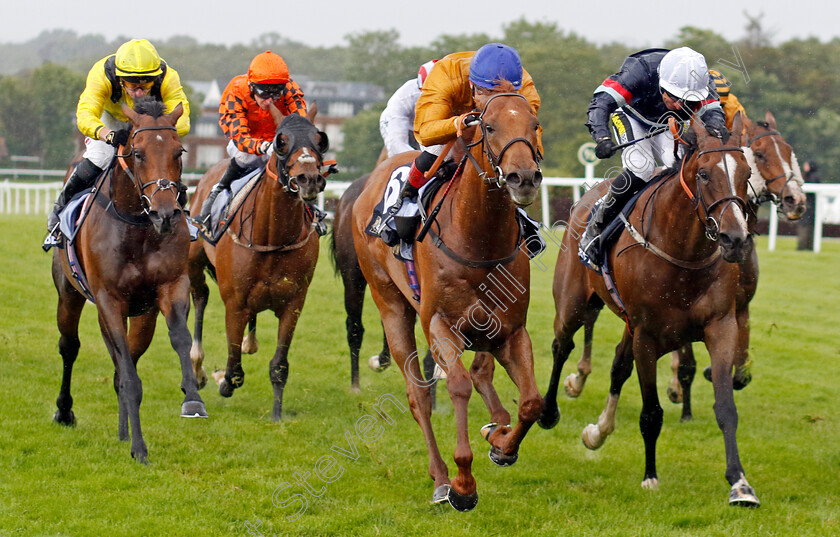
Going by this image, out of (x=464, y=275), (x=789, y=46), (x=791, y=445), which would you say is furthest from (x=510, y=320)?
(x=789, y=46)

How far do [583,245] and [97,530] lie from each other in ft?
11.3

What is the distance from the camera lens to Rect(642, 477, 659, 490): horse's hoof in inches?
227

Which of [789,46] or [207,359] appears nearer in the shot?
[207,359]

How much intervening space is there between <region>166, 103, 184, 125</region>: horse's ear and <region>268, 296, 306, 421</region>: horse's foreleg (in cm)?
181

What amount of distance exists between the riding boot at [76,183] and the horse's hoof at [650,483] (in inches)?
167

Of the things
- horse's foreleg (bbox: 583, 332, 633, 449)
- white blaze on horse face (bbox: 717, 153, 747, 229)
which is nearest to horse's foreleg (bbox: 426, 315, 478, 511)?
white blaze on horse face (bbox: 717, 153, 747, 229)

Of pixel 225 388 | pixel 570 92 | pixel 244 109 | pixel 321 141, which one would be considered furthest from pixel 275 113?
pixel 570 92

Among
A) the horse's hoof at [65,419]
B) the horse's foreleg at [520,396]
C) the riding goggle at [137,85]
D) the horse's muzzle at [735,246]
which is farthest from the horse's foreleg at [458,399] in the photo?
the horse's hoof at [65,419]

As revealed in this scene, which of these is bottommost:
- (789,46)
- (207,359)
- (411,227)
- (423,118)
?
(207,359)

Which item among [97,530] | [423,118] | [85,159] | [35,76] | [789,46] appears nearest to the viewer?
[97,530]

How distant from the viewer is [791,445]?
7.07 m

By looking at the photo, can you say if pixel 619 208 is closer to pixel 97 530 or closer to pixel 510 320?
pixel 510 320

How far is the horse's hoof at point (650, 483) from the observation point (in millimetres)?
5766

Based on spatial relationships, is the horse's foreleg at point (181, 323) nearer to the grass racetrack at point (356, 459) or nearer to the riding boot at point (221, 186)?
the grass racetrack at point (356, 459)
